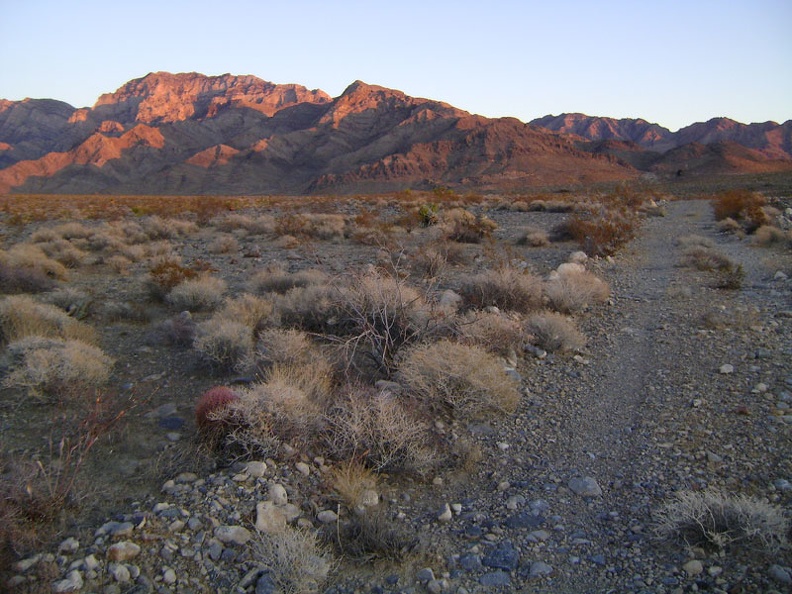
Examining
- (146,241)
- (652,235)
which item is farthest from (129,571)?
A: (652,235)

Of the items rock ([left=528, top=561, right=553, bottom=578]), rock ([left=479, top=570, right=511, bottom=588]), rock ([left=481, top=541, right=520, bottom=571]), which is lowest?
rock ([left=479, top=570, right=511, bottom=588])

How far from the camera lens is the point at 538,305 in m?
7.59

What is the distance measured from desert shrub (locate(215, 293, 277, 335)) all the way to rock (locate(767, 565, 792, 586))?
17.3ft

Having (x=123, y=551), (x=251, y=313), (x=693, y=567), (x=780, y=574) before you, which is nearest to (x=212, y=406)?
(x=123, y=551)

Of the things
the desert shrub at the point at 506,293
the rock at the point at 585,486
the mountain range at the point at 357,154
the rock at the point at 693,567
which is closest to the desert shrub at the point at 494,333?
the desert shrub at the point at 506,293

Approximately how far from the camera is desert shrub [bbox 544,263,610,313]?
25.5 ft

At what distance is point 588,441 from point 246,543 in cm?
273

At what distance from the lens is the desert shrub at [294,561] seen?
2.80 meters

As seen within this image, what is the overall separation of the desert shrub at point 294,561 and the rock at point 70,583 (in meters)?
0.85

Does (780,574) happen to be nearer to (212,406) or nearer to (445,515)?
(445,515)

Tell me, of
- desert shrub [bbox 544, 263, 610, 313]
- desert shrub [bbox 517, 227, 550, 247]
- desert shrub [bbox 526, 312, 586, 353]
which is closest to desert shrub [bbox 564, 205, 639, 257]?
desert shrub [bbox 517, 227, 550, 247]

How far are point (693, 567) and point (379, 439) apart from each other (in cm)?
206

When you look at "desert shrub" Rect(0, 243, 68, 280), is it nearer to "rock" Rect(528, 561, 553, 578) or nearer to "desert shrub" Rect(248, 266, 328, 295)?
"desert shrub" Rect(248, 266, 328, 295)

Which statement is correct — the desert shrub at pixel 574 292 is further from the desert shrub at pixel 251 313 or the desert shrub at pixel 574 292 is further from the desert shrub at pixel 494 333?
the desert shrub at pixel 251 313
